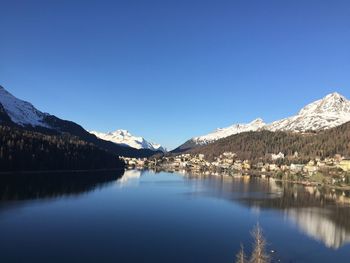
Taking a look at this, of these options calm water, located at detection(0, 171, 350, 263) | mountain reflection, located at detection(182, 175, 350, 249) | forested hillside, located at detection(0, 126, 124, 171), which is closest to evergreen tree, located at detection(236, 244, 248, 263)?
calm water, located at detection(0, 171, 350, 263)

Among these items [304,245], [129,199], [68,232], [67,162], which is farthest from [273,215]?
[67,162]

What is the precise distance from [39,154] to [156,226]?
93248 millimetres

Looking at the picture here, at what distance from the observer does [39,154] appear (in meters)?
141

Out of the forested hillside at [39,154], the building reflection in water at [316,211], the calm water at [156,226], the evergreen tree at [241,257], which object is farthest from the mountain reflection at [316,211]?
the forested hillside at [39,154]

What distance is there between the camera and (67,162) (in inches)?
6127

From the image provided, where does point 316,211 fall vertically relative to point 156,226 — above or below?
above

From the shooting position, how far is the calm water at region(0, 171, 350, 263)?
41.8 metres

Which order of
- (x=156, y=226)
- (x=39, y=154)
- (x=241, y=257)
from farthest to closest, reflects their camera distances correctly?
(x=39, y=154) → (x=156, y=226) → (x=241, y=257)

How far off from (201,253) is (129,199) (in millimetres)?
47732

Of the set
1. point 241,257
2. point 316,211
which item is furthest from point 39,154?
point 241,257

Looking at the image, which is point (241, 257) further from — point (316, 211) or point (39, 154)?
point (39, 154)

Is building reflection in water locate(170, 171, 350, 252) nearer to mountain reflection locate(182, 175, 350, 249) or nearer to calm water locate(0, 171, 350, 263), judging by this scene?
mountain reflection locate(182, 175, 350, 249)

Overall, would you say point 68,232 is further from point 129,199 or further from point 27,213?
point 129,199

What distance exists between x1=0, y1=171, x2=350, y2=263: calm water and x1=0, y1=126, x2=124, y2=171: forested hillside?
29375mm
